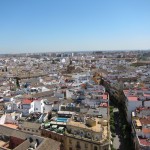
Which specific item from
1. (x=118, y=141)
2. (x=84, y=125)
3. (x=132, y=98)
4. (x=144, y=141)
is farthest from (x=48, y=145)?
(x=132, y=98)

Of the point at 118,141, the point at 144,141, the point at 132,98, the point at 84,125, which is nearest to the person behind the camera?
the point at 144,141

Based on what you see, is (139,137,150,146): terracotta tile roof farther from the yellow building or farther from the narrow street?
the narrow street

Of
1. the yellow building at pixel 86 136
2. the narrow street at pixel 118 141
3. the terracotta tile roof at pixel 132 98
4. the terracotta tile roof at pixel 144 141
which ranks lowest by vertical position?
the narrow street at pixel 118 141

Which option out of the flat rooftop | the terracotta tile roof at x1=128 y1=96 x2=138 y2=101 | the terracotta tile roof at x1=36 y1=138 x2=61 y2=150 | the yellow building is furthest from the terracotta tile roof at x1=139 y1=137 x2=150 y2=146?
the terracotta tile roof at x1=128 y1=96 x2=138 y2=101

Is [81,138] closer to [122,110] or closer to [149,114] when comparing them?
[149,114]

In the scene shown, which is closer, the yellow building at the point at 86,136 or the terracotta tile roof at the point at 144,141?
the yellow building at the point at 86,136

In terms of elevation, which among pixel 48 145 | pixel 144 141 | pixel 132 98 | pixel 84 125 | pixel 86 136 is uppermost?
pixel 132 98

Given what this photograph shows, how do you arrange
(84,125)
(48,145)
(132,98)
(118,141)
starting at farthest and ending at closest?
(132,98)
(118,141)
(84,125)
(48,145)

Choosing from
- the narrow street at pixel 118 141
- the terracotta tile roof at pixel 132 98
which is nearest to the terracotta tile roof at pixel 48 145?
the narrow street at pixel 118 141

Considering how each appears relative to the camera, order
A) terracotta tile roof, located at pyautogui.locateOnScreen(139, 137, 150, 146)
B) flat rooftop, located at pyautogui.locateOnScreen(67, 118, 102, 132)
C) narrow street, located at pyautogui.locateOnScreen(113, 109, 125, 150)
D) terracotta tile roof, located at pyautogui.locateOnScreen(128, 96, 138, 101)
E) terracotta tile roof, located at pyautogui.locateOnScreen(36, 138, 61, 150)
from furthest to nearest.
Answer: terracotta tile roof, located at pyautogui.locateOnScreen(128, 96, 138, 101) → narrow street, located at pyautogui.locateOnScreen(113, 109, 125, 150) → flat rooftop, located at pyautogui.locateOnScreen(67, 118, 102, 132) → terracotta tile roof, located at pyautogui.locateOnScreen(139, 137, 150, 146) → terracotta tile roof, located at pyautogui.locateOnScreen(36, 138, 61, 150)

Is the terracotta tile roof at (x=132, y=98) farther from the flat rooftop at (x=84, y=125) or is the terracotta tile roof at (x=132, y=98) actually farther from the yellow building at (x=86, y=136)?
the flat rooftop at (x=84, y=125)

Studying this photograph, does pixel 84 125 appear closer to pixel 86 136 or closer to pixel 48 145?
→ pixel 86 136
